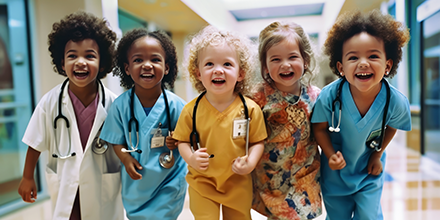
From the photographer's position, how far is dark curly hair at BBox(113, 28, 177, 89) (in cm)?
138

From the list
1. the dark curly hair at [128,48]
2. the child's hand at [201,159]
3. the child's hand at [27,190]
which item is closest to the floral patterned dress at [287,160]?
the child's hand at [201,159]

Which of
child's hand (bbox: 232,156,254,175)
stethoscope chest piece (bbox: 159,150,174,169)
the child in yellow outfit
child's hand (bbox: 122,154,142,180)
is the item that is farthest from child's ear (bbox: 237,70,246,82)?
child's hand (bbox: 122,154,142,180)

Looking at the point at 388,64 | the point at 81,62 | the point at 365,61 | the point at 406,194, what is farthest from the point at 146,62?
the point at 406,194

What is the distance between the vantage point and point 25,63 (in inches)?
91.3

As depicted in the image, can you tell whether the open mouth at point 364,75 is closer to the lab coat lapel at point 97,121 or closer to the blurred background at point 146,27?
the blurred background at point 146,27

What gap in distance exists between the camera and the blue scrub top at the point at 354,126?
4.01ft

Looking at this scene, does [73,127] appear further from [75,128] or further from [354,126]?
[354,126]

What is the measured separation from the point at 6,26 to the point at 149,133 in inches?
78.5

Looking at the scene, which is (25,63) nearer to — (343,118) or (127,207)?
(127,207)

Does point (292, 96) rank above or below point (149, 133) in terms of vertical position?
above

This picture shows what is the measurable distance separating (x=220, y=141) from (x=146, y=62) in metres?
0.52

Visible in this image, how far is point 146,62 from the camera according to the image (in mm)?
1323

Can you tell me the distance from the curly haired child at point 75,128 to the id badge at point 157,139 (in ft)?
0.92

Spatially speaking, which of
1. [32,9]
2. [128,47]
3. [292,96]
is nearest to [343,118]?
[292,96]
